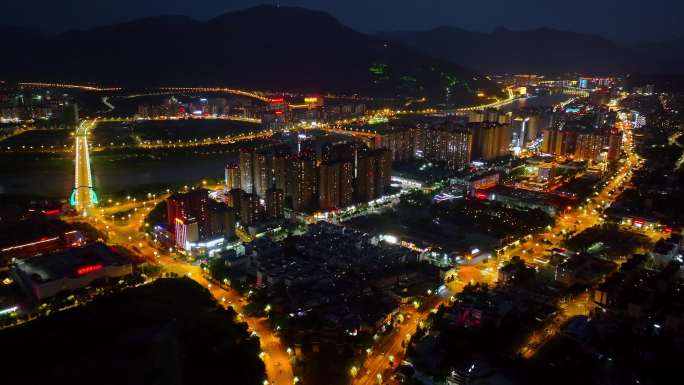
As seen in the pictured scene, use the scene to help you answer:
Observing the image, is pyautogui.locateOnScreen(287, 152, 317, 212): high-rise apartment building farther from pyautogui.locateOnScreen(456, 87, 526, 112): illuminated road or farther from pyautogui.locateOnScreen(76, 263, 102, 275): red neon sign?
pyautogui.locateOnScreen(456, 87, 526, 112): illuminated road

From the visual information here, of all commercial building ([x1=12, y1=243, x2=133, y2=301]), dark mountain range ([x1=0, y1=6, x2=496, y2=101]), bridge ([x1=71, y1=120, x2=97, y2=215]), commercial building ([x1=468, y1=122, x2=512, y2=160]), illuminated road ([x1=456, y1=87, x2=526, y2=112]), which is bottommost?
commercial building ([x1=12, y1=243, x2=133, y2=301])

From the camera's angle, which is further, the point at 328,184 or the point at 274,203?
the point at 328,184

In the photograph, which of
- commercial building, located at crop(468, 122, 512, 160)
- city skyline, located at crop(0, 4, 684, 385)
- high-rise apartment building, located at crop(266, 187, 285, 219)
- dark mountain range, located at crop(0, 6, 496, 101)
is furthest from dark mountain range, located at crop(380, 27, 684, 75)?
high-rise apartment building, located at crop(266, 187, 285, 219)

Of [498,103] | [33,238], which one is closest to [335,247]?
[33,238]

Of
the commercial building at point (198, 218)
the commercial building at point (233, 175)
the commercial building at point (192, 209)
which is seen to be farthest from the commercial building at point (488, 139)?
the commercial building at point (192, 209)

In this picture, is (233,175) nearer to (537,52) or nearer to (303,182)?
A: (303,182)

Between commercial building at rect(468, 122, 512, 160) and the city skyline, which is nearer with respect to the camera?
the city skyline

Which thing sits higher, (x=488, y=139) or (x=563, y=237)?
(x=488, y=139)
